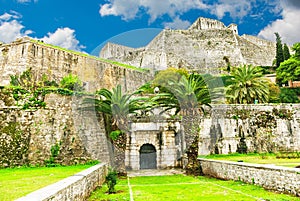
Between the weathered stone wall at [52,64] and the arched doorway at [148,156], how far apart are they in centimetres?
903

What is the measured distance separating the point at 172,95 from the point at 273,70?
31.5m

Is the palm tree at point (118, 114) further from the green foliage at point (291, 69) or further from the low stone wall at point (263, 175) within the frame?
the green foliage at point (291, 69)

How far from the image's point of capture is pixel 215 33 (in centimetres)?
4850

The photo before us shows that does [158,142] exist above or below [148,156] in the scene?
above

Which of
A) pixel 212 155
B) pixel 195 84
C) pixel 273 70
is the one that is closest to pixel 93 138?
pixel 195 84

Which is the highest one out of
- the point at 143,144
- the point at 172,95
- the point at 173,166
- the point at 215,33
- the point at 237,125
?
the point at 215,33

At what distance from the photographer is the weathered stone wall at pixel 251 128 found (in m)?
18.8

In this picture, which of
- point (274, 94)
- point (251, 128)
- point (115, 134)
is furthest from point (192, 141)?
point (274, 94)

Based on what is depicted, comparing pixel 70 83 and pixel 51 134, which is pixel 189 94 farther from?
pixel 70 83

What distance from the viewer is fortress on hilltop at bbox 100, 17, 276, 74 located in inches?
1655

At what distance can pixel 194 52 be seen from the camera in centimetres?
4425

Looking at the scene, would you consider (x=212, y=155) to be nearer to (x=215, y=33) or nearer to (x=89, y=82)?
(x=89, y=82)

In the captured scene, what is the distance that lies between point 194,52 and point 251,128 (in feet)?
88.4

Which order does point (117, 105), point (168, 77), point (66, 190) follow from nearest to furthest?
point (66, 190)
point (117, 105)
point (168, 77)
